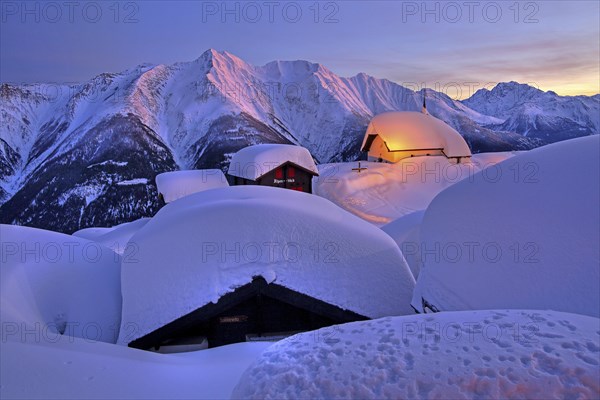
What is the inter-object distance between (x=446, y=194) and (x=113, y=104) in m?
113

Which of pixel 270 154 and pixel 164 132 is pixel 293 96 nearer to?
pixel 164 132

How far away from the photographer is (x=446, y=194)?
8438 millimetres

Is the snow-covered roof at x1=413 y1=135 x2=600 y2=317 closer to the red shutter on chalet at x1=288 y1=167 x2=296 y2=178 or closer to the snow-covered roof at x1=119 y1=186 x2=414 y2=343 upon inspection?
the snow-covered roof at x1=119 y1=186 x2=414 y2=343

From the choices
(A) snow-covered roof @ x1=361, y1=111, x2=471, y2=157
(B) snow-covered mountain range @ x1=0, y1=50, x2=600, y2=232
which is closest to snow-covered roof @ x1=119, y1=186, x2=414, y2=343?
(A) snow-covered roof @ x1=361, y1=111, x2=471, y2=157

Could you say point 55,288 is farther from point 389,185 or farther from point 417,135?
point 417,135

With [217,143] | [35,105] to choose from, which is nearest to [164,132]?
[217,143]

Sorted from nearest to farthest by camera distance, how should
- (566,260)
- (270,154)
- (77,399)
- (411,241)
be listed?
(77,399), (566,260), (411,241), (270,154)

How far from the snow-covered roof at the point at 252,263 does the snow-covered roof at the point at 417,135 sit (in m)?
27.0

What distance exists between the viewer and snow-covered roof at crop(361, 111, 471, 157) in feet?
118

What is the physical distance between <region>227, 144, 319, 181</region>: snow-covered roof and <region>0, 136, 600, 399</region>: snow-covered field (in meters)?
12.7

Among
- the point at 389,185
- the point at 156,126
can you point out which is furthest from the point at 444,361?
the point at 156,126

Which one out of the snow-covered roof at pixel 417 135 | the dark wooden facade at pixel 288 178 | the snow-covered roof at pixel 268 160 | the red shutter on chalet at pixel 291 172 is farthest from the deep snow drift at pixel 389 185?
the snow-covered roof at pixel 268 160

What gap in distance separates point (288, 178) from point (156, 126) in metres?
91.9

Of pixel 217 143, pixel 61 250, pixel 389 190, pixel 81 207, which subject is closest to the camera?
pixel 61 250
